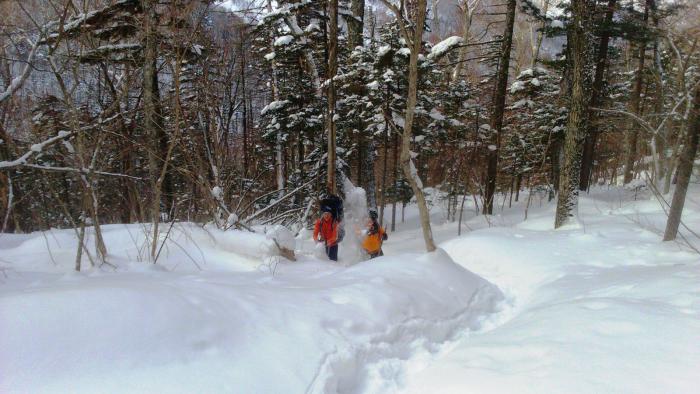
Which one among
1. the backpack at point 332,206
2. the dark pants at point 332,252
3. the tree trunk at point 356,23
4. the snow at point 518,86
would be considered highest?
the tree trunk at point 356,23

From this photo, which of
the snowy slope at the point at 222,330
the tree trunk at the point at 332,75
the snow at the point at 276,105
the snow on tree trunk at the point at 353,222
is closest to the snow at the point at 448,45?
the tree trunk at the point at 332,75

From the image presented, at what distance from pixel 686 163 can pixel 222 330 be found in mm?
7602

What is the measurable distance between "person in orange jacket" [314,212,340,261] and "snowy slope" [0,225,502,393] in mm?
3150

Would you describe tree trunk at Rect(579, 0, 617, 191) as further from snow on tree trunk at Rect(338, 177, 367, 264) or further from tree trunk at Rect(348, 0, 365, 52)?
snow on tree trunk at Rect(338, 177, 367, 264)

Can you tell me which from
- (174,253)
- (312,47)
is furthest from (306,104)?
(174,253)

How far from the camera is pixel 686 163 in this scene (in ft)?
20.6

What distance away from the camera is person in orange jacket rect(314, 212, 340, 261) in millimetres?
7543

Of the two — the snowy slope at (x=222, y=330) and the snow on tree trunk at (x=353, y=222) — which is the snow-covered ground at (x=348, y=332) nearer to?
the snowy slope at (x=222, y=330)

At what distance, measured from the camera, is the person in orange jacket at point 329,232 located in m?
7.54

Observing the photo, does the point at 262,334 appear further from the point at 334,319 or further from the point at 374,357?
the point at 374,357

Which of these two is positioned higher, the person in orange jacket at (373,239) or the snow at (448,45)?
the snow at (448,45)

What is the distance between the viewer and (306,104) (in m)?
15.4

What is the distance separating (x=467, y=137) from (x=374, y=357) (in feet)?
55.9

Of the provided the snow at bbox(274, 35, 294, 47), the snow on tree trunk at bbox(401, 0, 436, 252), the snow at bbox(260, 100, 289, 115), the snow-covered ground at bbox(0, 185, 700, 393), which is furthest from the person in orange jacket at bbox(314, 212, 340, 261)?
the snow at bbox(260, 100, 289, 115)
